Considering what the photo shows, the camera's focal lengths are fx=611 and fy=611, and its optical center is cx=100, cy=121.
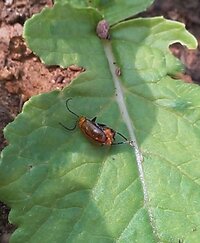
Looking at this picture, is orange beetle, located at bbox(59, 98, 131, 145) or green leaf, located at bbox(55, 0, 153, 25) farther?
green leaf, located at bbox(55, 0, 153, 25)

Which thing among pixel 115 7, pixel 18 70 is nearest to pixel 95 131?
pixel 18 70

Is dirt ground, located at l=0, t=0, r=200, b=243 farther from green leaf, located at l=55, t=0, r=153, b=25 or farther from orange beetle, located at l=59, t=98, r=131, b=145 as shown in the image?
orange beetle, located at l=59, t=98, r=131, b=145

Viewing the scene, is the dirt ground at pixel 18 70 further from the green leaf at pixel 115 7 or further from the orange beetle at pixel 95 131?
the orange beetle at pixel 95 131

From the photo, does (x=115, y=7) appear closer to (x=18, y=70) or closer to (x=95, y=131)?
(x=18, y=70)

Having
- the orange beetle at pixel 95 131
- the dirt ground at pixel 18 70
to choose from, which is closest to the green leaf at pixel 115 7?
the dirt ground at pixel 18 70

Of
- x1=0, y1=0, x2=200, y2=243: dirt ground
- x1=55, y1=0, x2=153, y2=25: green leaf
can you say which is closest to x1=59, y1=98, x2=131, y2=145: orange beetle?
x1=0, y1=0, x2=200, y2=243: dirt ground

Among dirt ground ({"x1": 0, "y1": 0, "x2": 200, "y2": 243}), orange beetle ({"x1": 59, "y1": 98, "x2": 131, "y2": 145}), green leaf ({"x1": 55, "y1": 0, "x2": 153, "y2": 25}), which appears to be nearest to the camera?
orange beetle ({"x1": 59, "y1": 98, "x2": 131, "y2": 145})

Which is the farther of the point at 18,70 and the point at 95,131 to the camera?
the point at 18,70

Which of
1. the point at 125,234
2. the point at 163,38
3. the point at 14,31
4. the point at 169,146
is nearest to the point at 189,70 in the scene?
the point at 163,38
